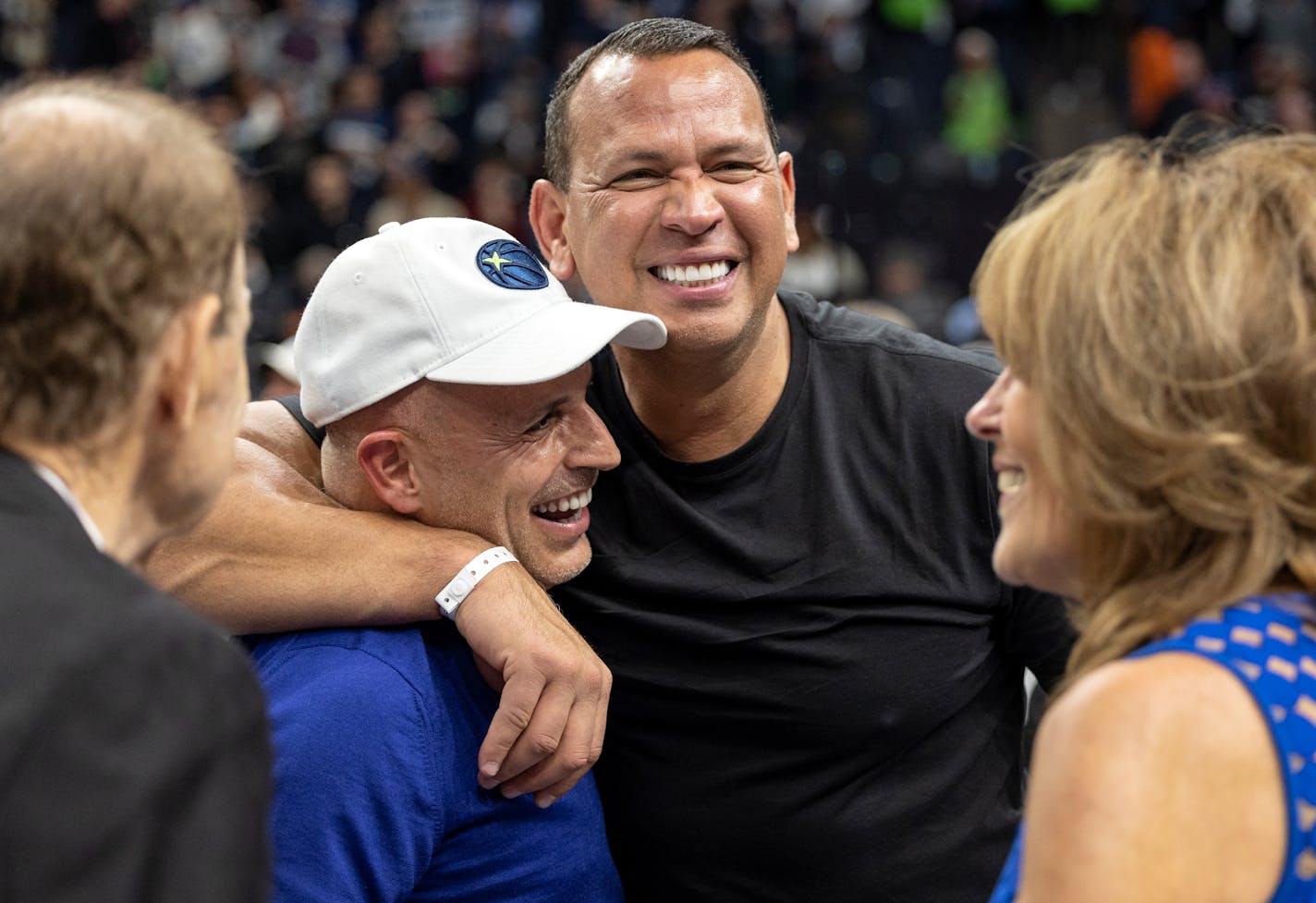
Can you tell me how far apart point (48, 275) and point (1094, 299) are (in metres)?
0.80

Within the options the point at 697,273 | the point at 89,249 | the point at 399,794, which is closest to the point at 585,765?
the point at 399,794

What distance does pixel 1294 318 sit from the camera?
3.76 ft

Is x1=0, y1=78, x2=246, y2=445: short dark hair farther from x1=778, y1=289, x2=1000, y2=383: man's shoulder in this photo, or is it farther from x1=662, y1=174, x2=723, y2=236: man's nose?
x1=778, y1=289, x2=1000, y2=383: man's shoulder

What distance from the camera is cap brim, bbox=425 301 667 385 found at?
1814 mm

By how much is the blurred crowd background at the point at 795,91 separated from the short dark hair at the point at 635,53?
21.0 feet

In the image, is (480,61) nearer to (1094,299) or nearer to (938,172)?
(938,172)

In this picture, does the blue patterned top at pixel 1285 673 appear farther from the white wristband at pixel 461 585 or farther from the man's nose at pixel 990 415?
the white wristband at pixel 461 585

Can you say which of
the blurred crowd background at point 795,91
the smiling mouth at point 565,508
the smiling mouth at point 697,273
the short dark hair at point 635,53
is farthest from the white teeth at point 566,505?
the blurred crowd background at point 795,91

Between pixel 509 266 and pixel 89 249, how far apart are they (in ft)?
3.19

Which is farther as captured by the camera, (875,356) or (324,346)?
(875,356)

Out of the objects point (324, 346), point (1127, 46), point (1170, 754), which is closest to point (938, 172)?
point (1127, 46)

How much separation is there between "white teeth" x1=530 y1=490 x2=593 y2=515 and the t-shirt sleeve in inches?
13.9

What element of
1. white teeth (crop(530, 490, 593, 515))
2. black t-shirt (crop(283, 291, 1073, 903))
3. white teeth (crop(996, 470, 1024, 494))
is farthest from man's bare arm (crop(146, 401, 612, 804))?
white teeth (crop(996, 470, 1024, 494))

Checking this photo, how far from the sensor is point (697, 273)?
2246 millimetres
